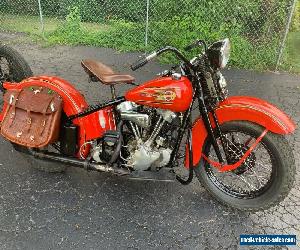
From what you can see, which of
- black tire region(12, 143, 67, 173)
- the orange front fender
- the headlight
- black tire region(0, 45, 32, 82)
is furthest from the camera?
black tire region(0, 45, 32, 82)

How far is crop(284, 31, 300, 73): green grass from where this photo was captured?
710 centimetres

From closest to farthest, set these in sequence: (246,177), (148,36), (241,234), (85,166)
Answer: (241,234), (85,166), (246,177), (148,36)

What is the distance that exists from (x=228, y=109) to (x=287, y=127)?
0.49 m

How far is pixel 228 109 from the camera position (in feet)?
10.1

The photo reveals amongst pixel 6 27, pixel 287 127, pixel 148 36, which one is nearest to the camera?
pixel 287 127

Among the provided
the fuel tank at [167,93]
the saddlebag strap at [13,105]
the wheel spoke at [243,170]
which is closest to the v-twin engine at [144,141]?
the fuel tank at [167,93]

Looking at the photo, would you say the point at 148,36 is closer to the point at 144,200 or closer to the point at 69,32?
the point at 69,32

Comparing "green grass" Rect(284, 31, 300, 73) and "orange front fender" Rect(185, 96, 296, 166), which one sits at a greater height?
"orange front fender" Rect(185, 96, 296, 166)

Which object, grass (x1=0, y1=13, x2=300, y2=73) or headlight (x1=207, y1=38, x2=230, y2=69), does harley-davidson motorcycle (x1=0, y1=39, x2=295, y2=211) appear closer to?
headlight (x1=207, y1=38, x2=230, y2=69)

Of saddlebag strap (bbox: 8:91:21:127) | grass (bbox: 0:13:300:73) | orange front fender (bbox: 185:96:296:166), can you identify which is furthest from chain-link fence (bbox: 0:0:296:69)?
saddlebag strap (bbox: 8:91:21:127)

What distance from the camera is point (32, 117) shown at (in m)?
3.46

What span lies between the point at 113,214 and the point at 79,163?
1.90ft

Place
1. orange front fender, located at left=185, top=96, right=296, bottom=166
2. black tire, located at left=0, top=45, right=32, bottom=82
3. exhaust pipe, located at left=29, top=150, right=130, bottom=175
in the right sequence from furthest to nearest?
black tire, located at left=0, top=45, right=32, bottom=82 < exhaust pipe, located at left=29, top=150, right=130, bottom=175 < orange front fender, located at left=185, top=96, right=296, bottom=166

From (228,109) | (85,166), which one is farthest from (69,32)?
(228,109)
